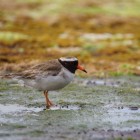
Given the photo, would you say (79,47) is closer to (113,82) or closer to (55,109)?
(113,82)

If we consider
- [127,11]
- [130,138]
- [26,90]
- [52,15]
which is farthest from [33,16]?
[130,138]

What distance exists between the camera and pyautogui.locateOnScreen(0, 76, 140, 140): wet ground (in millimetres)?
13586

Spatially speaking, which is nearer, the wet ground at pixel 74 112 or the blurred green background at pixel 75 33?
the wet ground at pixel 74 112

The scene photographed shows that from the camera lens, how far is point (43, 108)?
16828 millimetres

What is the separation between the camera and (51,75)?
1648 cm

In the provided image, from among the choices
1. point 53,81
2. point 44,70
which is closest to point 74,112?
point 53,81

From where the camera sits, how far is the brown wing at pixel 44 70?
1656cm

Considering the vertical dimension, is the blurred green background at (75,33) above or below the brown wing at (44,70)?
below

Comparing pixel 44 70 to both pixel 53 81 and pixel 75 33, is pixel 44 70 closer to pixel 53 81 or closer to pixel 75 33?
pixel 53 81

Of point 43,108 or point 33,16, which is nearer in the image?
point 43,108

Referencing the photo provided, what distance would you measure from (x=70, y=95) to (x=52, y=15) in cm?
3276

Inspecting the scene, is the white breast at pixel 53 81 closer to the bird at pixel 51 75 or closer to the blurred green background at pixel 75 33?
the bird at pixel 51 75

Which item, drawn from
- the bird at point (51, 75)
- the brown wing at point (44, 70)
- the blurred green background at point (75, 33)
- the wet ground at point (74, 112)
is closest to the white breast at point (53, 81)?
the bird at point (51, 75)

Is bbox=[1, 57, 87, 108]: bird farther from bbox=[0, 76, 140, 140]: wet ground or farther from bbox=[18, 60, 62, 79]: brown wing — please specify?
bbox=[0, 76, 140, 140]: wet ground
